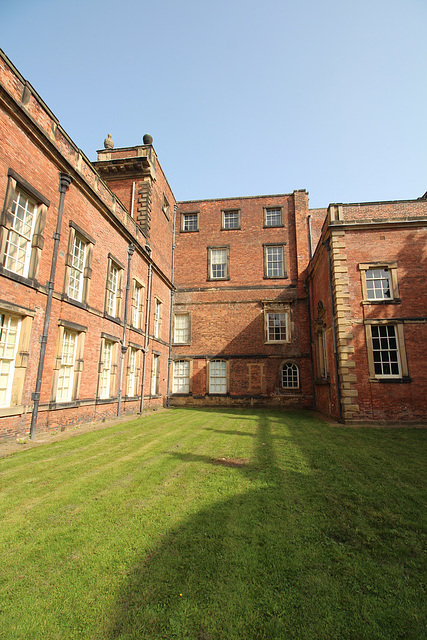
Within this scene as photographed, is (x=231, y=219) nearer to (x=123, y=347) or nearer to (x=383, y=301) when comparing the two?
(x=383, y=301)

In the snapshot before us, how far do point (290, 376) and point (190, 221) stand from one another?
470 inches

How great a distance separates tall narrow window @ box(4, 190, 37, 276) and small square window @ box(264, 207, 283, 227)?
49.6 feet

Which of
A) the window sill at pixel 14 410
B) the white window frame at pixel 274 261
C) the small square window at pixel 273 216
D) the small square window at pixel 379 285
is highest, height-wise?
the small square window at pixel 273 216

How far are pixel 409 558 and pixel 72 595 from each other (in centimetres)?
276

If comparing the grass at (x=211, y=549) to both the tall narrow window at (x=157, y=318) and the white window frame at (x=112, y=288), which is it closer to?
the white window frame at (x=112, y=288)

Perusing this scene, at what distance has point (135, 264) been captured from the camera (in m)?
14.4

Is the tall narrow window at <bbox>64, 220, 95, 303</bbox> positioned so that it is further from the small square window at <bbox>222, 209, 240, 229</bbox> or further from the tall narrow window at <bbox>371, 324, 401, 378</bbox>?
the small square window at <bbox>222, 209, 240, 229</bbox>

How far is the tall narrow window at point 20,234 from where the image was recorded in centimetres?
755

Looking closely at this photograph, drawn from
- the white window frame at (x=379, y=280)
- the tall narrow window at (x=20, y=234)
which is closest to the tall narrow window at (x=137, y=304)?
the tall narrow window at (x=20, y=234)

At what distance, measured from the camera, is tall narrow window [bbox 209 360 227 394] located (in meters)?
18.9

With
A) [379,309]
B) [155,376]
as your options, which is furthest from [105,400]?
[379,309]

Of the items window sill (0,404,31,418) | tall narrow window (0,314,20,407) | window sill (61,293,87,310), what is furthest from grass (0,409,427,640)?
window sill (61,293,87,310)

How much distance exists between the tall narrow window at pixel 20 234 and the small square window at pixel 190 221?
→ 13.9 metres

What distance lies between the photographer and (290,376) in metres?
18.4
